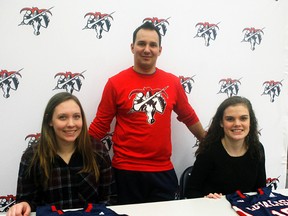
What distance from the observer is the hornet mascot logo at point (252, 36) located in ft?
7.27

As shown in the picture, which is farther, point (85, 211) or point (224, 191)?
point (224, 191)

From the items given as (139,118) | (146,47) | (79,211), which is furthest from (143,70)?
(79,211)

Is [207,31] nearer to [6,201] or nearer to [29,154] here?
[29,154]

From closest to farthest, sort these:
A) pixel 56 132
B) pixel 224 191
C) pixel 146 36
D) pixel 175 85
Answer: pixel 56 132 < pixel 224 191 < pixel 146 36 < pixel 175 85

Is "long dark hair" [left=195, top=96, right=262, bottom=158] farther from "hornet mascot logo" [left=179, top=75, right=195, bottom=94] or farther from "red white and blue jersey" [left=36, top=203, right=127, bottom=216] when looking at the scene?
"red white and blue jersey" [left=36, top=203, right=127, bottom=216]

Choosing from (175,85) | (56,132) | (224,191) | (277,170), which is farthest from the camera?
(277,170)

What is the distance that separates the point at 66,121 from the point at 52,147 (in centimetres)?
15

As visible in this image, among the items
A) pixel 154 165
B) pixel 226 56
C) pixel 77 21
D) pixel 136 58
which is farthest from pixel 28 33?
pixel 226 56

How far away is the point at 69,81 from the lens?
193cm

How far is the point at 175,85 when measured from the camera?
1.88 m

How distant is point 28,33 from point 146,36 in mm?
786

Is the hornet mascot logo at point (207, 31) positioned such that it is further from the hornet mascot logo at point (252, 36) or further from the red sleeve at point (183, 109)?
the red sleeve at point (183, 109)

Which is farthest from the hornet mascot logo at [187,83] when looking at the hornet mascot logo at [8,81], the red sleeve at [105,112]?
the hornet mascot logo at [8,81]

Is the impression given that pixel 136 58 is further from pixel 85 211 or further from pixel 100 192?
pixel 85 211
